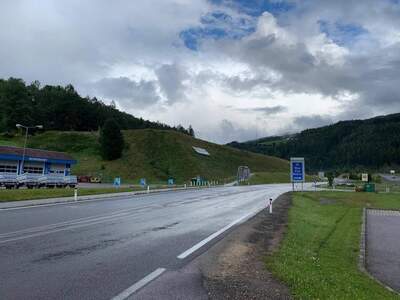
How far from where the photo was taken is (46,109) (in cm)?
14300

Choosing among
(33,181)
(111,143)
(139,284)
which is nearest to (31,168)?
(33,181)

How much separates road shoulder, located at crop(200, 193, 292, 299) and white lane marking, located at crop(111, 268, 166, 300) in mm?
848

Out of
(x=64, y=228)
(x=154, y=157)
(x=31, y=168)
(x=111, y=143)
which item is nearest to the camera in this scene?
(x=64, y=228)

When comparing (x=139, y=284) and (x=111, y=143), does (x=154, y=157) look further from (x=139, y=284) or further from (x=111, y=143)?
(x=139, y=284)

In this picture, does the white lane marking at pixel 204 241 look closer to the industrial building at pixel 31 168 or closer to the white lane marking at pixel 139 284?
the white lane marking at pixel 139 284

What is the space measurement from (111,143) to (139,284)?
95971 mm

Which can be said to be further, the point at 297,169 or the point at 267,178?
the point at 267,178

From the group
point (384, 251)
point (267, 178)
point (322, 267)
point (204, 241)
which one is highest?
point (267, 178)

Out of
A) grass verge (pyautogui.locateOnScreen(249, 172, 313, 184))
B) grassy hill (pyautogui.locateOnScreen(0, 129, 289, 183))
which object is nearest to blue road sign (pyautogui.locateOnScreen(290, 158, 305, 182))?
grassy hill (pyautogui.locateOnScreen(0, 129, 289, 183))

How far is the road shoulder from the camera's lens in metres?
6.68

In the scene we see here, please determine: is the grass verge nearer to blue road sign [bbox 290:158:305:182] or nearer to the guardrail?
blue road sign [bbox 290:158:305:182]

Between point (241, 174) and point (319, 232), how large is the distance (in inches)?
2930

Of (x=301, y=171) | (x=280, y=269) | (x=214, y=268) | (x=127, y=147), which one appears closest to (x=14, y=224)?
(x=214, y=268)

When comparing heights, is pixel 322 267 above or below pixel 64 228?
below
